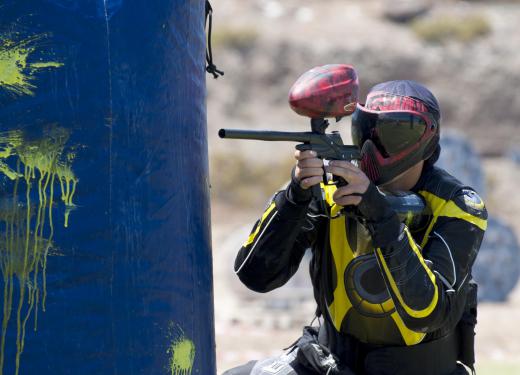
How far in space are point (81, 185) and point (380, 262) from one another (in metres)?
0.98

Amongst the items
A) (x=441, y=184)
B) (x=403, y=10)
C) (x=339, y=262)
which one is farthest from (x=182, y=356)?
(x=403, y=10)

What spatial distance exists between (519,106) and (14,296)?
25.8m

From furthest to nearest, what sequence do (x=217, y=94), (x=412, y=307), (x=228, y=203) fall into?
(x=217, y=94), (x=228, y=203), (x=412, y=307)

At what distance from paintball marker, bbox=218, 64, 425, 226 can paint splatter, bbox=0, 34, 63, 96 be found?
545 millimetres

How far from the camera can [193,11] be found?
Answer: 2.71 m

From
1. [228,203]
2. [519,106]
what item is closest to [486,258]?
[228,203]

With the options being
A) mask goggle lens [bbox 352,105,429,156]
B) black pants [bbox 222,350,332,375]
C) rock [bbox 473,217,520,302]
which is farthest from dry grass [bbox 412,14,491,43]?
black pants [bbox 222,350,332,375]

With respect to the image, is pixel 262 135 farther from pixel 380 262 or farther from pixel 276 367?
pixel 276 367

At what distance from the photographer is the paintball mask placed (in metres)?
3.18

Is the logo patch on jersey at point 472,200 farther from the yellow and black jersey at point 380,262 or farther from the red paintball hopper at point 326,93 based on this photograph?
the red paintball hopper at point 326,93

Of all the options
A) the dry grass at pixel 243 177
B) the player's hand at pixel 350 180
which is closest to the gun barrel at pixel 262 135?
the player's hand at pixel 350 180

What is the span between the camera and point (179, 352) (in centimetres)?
263

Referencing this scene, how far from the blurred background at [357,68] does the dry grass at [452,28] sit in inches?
1.2

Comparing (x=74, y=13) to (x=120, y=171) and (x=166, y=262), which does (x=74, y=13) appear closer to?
(x=120, y=171)
